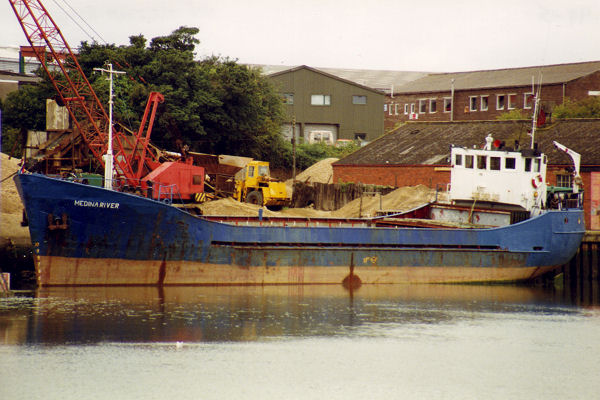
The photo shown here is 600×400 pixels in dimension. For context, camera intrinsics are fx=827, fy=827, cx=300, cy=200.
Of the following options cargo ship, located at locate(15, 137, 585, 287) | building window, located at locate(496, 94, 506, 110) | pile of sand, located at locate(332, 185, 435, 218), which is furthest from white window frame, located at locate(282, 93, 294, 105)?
cargo ship, located at locate(15, 137, 585, 287)

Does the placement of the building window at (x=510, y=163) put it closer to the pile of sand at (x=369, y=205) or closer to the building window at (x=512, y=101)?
the pile of sand at (x=369, y=205)

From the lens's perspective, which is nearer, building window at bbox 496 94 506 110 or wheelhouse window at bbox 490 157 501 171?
wheelhouse window at bbox 490 157 501 171

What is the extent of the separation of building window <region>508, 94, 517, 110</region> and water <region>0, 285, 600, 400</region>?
48449mm

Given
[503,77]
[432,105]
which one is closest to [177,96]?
[432,105]

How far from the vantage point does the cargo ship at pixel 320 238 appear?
29.5 meters

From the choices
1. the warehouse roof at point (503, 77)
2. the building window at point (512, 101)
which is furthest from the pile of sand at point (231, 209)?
the building window at point (512, 101)

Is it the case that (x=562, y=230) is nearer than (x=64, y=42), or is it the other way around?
(x=562, y=230)

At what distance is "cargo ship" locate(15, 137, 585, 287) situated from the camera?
29.5 m

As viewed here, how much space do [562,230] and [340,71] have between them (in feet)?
263

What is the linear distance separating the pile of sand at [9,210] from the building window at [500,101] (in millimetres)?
46685

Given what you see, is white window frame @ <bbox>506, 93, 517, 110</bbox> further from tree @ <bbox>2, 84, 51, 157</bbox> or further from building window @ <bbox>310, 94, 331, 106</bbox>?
tree @ <bbox>2, 84, 51, 157</bbox>

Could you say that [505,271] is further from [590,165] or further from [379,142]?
[379,142]

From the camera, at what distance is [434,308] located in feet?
99.9

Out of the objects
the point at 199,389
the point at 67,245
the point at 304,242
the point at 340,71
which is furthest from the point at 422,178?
the point at 340,71
